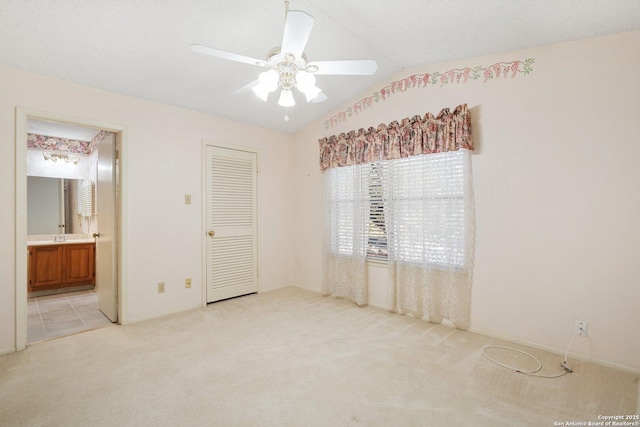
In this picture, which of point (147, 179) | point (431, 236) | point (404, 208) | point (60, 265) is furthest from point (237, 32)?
point (60, 265)

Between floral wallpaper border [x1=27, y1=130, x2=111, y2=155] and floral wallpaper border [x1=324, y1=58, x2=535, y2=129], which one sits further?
floral wallpaper border [x1=27, y1=130, x2=111, y2=155]

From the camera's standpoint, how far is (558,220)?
2518 mm

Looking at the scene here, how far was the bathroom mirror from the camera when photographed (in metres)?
4.67

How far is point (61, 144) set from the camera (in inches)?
193

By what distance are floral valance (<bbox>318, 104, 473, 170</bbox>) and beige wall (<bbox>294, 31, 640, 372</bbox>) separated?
170 millimetres

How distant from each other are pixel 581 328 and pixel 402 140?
2268mm

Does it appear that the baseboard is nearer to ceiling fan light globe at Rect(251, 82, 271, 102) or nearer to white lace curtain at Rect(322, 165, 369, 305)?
ceiling fan light globe at Rect(251, 82, 271, 102)

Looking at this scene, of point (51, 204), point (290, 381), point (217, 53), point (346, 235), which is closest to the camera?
point (217, 53)

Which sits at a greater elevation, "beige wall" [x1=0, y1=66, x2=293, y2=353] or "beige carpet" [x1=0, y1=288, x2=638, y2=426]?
"beige wall" [x1=0, y1=66, x2=293, y2=353]

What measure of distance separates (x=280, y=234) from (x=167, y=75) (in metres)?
2.55

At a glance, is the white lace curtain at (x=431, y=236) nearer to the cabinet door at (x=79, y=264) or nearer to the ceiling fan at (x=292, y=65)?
the ceiling fan at (x=292, y=65)

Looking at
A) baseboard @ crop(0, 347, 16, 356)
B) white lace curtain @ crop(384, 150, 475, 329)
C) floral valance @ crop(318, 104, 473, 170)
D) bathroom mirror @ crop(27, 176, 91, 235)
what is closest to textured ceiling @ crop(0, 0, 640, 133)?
floral valance @ crop(318, 104, 473, 170)

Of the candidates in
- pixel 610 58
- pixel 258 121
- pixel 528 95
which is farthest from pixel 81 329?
pixel 610 58

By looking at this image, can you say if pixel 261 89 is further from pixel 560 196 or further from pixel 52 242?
pixel 52 242
